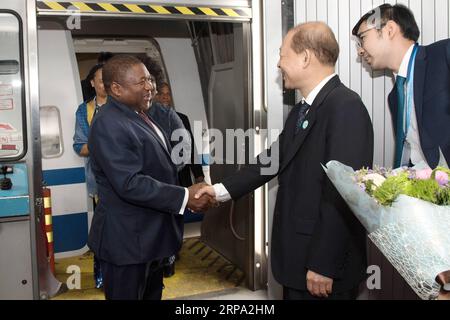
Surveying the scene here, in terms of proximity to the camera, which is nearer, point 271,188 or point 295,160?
point 295,160

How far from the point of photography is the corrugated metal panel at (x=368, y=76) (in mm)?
3158

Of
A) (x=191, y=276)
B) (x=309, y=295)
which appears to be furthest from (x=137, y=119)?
(x=191, y=276)

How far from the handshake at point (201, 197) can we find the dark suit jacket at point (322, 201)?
579 millimetres

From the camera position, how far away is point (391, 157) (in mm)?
3230

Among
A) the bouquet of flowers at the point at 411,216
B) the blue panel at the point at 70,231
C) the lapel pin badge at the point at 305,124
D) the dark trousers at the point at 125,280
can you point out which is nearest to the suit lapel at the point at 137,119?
the dark trousers at the point at 125,280

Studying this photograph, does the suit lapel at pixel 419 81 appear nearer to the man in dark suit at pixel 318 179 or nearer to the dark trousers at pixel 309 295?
the man in dark suit at pixel 318 179

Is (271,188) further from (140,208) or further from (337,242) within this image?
(337,242)

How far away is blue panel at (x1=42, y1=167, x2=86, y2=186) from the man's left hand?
3.44 meters

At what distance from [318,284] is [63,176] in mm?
3528

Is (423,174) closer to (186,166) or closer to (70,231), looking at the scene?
(186,166)

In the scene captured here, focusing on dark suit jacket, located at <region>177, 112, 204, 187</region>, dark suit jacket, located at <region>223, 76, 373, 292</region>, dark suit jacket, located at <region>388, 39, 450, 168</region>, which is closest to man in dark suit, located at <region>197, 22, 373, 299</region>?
dark suit jacket, located at <region>223, 76, 373, 292</region>

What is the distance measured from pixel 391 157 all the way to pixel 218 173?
2.04 meters

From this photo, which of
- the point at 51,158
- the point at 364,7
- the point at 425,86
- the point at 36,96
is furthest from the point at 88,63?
the point at 425,86

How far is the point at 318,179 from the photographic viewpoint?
212cm
